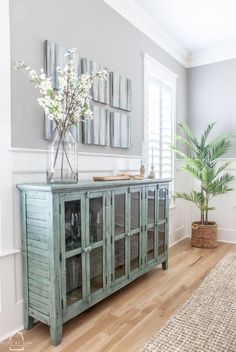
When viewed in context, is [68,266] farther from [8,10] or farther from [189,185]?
[189,185]

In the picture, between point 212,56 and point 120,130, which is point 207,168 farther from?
point 212,56

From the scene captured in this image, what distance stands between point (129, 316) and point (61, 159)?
1.34 metres

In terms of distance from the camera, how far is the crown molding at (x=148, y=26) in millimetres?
2928

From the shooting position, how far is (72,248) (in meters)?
1.89

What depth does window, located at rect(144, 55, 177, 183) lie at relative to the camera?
3.52 m

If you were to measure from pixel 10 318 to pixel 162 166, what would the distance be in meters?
2.65

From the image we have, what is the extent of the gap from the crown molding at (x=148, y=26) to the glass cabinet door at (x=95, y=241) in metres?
2.07

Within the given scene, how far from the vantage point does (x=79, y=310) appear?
1.96 m

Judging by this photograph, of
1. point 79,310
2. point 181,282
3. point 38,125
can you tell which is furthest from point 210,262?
point 38,125

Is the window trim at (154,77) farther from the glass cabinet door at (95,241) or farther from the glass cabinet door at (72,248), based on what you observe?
the glass cabinet door at (72,248)

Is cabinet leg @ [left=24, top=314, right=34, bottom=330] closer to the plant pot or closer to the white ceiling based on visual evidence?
the plant pot

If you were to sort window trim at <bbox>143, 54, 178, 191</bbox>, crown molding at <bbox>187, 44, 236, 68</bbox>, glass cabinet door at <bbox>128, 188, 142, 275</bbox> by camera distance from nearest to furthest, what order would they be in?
1. glass cabinet door at <bbox>128, 188, 142, 275</bbox>
2. window trim at <bbox>143, 54, 178, 191</bbox>
3. crown molding at <bbox>187, 44, 236, 68</bbox>

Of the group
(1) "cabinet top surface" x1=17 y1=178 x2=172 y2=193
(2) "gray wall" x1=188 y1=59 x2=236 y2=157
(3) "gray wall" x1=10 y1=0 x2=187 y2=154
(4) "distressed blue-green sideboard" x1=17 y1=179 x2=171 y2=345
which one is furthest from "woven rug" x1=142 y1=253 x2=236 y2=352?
(2) "gray wall" x1=188 y1=59 x2=236 y2=157

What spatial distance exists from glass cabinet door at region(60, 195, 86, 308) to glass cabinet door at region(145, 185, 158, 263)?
945 millimetres
